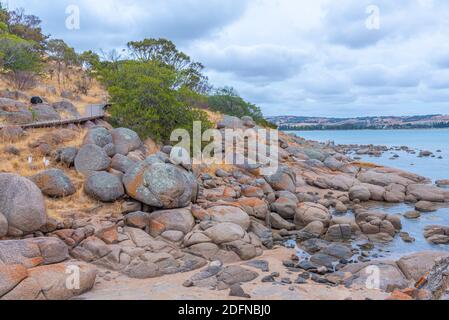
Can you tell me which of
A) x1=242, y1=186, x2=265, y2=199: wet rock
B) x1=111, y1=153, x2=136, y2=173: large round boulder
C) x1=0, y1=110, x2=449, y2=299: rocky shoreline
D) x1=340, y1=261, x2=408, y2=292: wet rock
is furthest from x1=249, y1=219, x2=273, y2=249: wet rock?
x1=111, y1=153, x2=136, y2=173: large round boulder

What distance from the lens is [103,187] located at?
46.7 ft

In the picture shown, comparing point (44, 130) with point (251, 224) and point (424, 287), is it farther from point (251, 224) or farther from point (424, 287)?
point (424, 287)

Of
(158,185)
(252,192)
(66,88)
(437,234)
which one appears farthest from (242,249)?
(66,88)

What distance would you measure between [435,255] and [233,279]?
671 centimetres

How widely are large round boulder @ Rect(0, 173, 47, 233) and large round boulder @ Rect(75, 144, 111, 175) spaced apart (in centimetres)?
343

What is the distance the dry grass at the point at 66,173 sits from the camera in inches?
523

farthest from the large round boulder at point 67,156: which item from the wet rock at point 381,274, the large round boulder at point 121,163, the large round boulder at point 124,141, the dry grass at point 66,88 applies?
the dry grass at point 66,88

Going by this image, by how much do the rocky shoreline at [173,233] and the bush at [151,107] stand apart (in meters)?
3.46

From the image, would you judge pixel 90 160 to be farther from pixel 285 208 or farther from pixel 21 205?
pixel 285 208

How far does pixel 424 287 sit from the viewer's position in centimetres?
920

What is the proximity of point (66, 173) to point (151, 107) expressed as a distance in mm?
Result: 7995

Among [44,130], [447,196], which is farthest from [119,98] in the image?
[447,196]

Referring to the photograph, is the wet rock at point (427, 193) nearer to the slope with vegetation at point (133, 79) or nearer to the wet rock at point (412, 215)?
the wet rock at point (412, 215)

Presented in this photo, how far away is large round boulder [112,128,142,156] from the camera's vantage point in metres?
17.4
